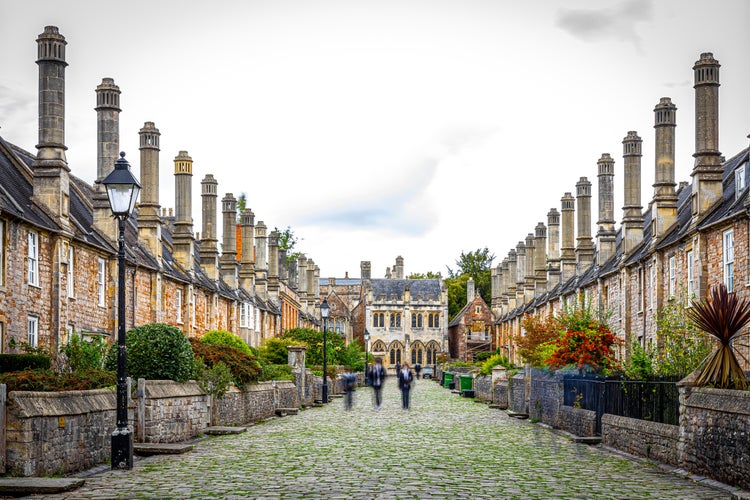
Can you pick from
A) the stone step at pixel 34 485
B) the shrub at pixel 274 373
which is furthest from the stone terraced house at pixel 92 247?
the stone step at pixel 34 485

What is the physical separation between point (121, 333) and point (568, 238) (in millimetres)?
46002

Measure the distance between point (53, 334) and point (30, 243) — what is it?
324 cm

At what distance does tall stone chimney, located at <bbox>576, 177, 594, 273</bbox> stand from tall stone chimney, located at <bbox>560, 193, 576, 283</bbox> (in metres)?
1.97

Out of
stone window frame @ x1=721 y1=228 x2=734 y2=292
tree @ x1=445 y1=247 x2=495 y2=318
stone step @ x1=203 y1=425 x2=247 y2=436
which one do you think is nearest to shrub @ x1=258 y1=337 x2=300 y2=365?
stone step @ x1=203 y1=425 x2=247 y2=436

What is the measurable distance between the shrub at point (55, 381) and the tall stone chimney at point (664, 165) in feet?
83.5

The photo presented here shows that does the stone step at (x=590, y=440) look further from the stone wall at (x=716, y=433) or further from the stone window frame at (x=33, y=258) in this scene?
the stone window frame at (x=33, y=258)

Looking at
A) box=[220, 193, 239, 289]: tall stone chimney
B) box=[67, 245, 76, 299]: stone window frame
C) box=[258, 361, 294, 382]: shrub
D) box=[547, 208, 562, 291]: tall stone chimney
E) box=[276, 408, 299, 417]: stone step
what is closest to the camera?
box=[67, 245, 76, 299]: stone window frame

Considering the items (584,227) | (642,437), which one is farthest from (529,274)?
(642,437)

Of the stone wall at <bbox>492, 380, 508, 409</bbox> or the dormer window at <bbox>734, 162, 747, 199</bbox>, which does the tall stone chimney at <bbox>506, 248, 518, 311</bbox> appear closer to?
the stone wall at <bbox>492, 380, 508, 409</bbox>

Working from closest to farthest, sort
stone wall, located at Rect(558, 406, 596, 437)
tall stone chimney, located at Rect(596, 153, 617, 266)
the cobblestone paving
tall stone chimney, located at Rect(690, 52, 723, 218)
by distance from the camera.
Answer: the cobblestone paving
stone wall, located at Rect(558, 406, 596, 437)
tall stone chimney, located at Rect(690, 52, 723, 218)
tall stone chimney, located at Rect(596, 153, 617, 266)

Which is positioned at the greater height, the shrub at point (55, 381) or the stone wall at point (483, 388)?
the shrub at point (55, 381)

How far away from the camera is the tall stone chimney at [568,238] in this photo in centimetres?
5688

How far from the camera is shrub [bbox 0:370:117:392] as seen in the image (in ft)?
48.4

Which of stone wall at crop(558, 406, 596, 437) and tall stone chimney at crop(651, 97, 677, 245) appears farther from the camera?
tall stone chimney at crop(651, 97, 677, 245)
